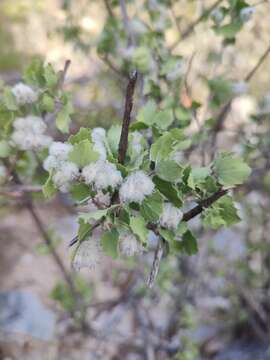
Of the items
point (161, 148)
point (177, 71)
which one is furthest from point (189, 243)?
point (177, 71)

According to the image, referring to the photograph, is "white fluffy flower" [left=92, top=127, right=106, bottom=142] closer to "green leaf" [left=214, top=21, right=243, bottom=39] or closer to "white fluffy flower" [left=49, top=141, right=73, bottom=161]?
"white fluffy flower" [left=49, top=141, right=73, bottom=161]

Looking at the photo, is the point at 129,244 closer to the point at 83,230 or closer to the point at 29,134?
the point at 83,230

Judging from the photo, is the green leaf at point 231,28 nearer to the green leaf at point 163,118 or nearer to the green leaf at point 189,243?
the green leaf at point 163,118

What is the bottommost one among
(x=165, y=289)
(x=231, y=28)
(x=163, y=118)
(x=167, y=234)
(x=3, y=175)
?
(x=165, y=289)

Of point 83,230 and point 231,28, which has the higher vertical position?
point 231,28

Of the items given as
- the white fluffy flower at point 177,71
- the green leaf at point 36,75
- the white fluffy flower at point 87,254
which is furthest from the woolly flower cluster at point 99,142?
the white fluffy flower at point 177,71

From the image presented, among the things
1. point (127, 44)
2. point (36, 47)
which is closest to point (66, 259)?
point (127, 44)
